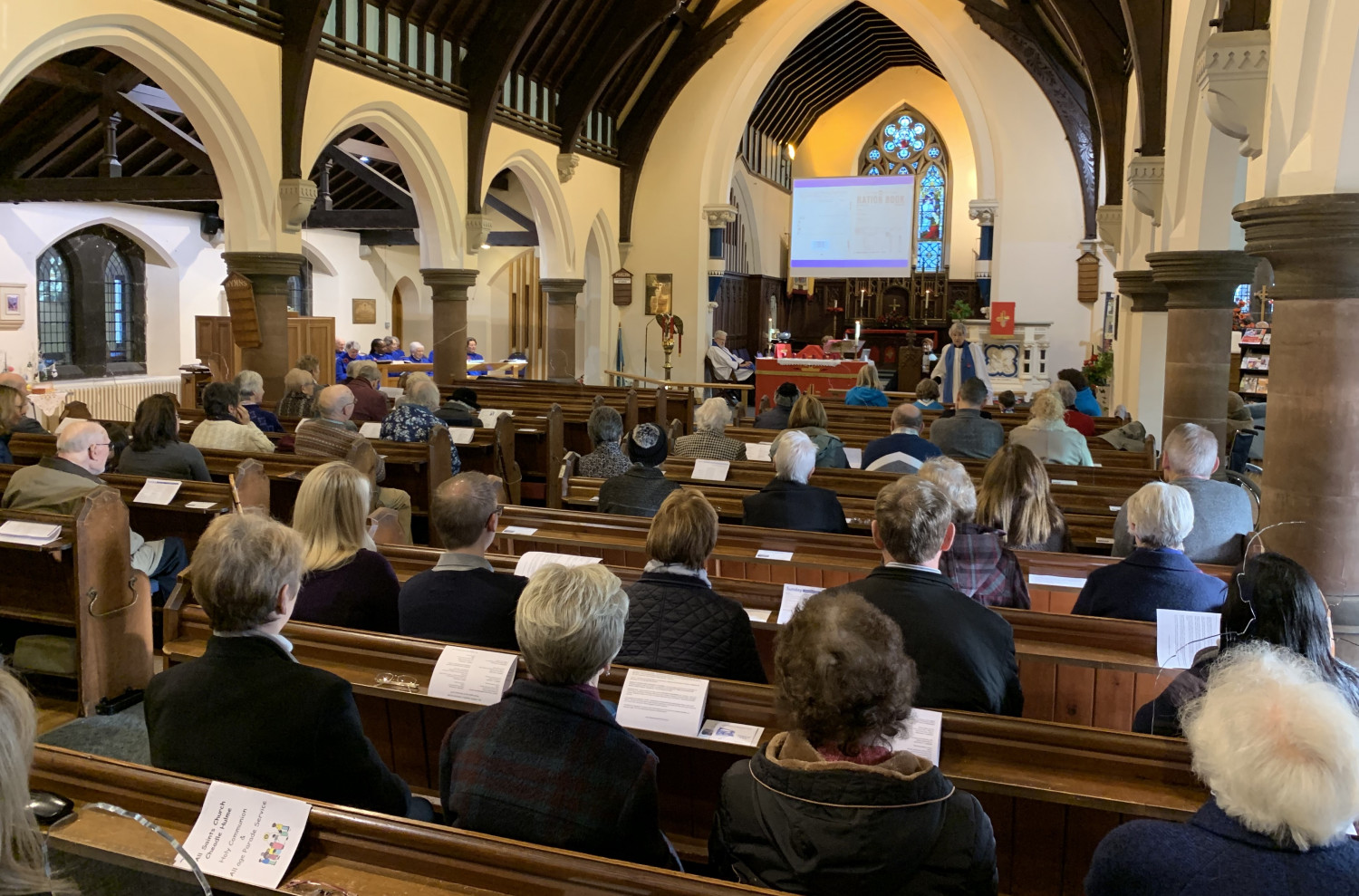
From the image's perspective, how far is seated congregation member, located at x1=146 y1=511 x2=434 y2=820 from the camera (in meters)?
2.05

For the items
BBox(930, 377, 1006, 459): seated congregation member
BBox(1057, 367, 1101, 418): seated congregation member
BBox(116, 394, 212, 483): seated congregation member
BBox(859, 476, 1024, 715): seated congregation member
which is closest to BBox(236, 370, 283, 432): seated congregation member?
BBox(116, 394, 212, 483): seated congregation member

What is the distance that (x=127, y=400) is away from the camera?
46.0ft

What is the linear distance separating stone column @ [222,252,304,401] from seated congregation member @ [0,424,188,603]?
5.31m

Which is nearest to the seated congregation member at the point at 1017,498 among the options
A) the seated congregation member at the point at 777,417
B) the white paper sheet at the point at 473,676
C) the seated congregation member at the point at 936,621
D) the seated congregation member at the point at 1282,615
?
the seated congregation member at the point at 936,621

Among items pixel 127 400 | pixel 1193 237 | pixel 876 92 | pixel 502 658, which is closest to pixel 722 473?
pixel 502 658

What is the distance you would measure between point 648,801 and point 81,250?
14.6 m

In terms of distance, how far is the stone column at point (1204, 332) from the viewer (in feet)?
22.2

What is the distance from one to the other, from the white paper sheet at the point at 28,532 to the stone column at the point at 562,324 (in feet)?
37.1

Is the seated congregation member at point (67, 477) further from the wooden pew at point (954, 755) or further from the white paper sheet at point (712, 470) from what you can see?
the white paper sheet at point (712, 470)

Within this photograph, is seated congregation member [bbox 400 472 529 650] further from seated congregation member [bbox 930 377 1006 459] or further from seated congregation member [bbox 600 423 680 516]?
seated congregation member [bbox 930 377 1006 459]

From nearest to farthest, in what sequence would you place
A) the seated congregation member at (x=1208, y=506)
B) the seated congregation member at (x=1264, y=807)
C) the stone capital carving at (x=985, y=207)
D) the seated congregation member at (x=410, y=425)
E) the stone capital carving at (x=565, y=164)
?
the seated congregation member at (x=1264, y=807), the seated congregation member at (x=1208, y=506), the seated congregation member at (x=410, y=425), the stone capital carving at (x=565, y=164), the stone capital carving at (x=985, y=207)

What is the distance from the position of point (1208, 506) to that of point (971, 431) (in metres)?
2.32

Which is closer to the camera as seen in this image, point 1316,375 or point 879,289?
point 1316,375

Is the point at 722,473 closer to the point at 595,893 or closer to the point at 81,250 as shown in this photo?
the point at 595,893
